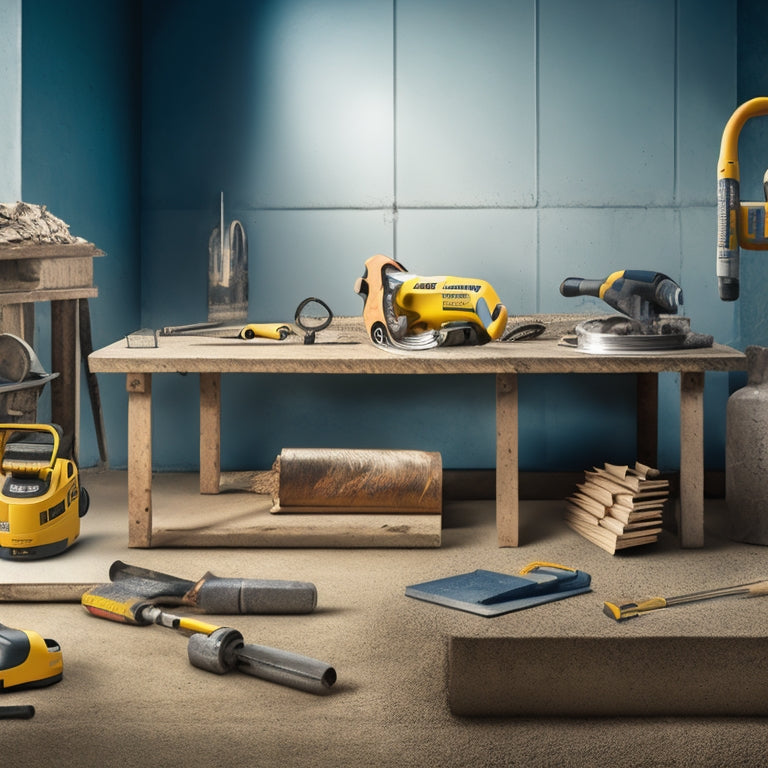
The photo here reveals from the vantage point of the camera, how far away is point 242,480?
209 inches

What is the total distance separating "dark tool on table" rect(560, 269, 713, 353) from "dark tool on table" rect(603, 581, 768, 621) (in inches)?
38.5

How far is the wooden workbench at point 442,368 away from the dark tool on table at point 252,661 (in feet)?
3.80

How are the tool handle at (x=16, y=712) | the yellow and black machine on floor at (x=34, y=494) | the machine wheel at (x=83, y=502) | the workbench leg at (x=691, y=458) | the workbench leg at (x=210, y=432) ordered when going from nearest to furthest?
1. the tool handle at (x=16, y=712)
2. the yellow and black machine on floor at (x=34, y=494)
3. the workbench leg at (x=691, y=458)
4. the machine wheel at (x=83, y=502)
5. the workbench leg at (x=210, y=432)

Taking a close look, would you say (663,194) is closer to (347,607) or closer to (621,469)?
(621,469)

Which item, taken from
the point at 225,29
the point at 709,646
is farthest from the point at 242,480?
the point at 709,646

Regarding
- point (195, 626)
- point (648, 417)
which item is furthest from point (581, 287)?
point (195, 626)

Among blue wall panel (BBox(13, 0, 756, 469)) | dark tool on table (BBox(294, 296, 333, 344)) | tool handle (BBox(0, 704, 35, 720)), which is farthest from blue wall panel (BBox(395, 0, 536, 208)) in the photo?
tool handle (BBox(0, 704, 35, 720))

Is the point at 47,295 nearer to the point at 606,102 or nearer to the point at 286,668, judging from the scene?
the point at 286,668

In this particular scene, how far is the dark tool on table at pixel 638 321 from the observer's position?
13.7 feet

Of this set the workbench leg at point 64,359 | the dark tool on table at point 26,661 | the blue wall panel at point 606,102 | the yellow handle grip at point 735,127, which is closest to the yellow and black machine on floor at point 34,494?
the workbench leg at point 64,359

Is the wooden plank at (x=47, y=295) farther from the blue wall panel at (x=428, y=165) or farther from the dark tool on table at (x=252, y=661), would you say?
the dark tool on table at (x=252, y=661)

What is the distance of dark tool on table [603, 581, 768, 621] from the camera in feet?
11.3

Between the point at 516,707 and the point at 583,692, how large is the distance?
17cm

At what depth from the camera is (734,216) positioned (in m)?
3.09
